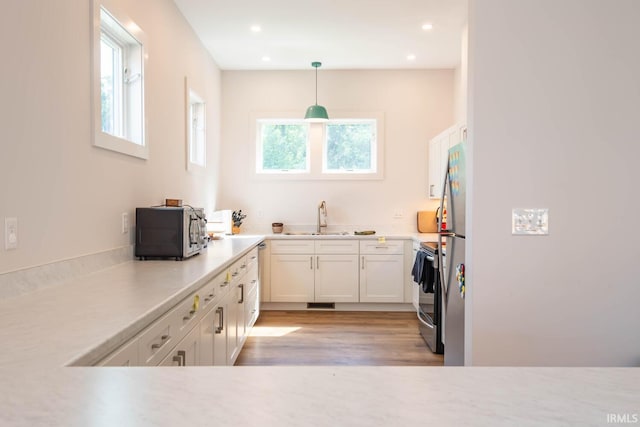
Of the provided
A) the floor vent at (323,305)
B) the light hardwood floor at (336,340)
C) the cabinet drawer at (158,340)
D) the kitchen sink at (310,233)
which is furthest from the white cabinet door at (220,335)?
the kitchen sink at (310,233)

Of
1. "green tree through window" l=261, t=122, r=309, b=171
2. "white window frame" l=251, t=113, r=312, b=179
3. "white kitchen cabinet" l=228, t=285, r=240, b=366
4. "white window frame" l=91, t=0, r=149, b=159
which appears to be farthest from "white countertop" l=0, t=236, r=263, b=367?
"green tree through window" l=261, t=122, r=309, b=171

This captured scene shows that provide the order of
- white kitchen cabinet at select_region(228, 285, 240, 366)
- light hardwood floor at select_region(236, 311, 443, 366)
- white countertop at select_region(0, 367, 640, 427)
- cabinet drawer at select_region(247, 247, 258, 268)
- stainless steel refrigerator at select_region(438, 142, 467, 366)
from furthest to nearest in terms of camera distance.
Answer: cabinet drawer at select_region(247, 247, 258, 268)
light hardwood floor at select_region(236, 311, 443, 366)
white kitchen cabinet at select_region(228, 285, 240, 366)
stainless steel refrigerator at select_region(438, 142, 467, 366)
white countertop at select_region(0, 367, 640, 427)

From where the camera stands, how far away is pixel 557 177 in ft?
5.61

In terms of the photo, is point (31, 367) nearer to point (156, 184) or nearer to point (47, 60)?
point (47, 60)

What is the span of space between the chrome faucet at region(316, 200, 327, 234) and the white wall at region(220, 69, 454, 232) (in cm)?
9

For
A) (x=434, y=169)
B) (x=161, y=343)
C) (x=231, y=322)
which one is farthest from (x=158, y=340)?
(x=434, y=169)

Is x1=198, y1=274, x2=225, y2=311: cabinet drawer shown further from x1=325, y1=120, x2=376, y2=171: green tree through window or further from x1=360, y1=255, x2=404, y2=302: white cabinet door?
x1=325, y1=120, x2=376, y2=171: green tree through window

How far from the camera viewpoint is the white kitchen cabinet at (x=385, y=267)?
4789 mm

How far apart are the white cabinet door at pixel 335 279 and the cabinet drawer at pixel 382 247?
0.26 m

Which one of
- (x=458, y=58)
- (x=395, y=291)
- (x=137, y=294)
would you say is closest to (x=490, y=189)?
A: (x=137, y=294)

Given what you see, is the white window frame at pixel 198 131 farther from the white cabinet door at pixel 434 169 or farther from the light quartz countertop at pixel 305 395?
the light quartz countertop at pixel 305 395

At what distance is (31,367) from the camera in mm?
909

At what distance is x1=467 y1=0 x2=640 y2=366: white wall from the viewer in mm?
1680

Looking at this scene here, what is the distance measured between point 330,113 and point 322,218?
4.35ft
